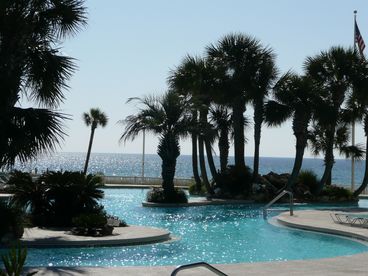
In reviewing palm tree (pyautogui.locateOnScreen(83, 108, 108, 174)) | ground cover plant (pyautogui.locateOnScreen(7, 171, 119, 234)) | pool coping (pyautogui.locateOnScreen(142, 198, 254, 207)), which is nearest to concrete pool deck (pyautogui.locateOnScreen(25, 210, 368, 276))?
ground cover plant (pyautogui.locateOnScreen(7, 171, 119, 234))

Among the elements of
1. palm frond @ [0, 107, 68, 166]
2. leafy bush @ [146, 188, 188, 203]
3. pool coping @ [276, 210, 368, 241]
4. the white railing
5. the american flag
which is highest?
the american flag

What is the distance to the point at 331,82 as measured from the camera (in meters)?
31.9

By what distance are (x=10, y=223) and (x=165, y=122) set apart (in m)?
14.2

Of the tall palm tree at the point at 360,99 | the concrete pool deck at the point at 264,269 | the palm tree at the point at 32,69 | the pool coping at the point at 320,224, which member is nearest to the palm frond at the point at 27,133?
the palm tree at the point at 32,69

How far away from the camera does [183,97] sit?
28.8 m

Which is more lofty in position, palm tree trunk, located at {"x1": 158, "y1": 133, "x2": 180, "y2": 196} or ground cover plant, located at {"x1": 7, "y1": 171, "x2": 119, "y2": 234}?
palm tree trunk, located at {"x1": 158, "y1": 133, "x2": 180, "y2": 196}

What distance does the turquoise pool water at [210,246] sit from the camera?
13.6 meters

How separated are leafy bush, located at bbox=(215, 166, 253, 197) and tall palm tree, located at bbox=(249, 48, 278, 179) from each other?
63 centimetres

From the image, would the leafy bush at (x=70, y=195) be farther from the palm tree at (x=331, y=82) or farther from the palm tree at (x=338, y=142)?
the palm tree at (x=338, y=142)

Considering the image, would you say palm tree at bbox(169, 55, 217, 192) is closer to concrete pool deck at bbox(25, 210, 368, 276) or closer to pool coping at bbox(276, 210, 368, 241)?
pool coping at bbox(276, 210, 368, 241)

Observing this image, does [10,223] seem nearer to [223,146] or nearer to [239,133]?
[239,133]

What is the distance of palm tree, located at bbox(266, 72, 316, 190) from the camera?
1208 inches

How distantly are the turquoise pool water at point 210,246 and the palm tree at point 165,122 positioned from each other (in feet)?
13.9

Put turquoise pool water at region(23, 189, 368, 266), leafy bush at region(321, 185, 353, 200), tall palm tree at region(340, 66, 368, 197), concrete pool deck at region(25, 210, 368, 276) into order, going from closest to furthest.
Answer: concrete pool deck at region(25, 210, 368, 276) < turquoise pool water at region(23, 189, 368, 266) < tall palm tree at region(340, 66, 368, 197) < leafy bush at region(321, 185, 353, 200)
